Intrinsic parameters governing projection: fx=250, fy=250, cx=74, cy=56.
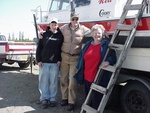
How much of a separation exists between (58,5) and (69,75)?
8.94ft

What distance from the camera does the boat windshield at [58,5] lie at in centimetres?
689

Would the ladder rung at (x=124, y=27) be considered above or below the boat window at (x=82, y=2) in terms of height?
below

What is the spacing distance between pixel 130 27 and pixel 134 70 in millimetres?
873

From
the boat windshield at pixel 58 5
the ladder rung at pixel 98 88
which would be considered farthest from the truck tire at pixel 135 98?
the boat windshield at pixel 58 5

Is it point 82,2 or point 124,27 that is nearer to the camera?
point 124,27

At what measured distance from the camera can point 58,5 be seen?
7.20m

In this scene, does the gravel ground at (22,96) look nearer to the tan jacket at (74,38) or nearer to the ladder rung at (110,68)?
the tan jacket at (74,38)

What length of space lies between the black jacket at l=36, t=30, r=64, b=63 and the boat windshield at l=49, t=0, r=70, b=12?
1.88 meters

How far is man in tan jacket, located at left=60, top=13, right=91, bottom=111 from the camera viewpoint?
5051mm

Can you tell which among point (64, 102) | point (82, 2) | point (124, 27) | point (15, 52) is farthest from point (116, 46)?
point (15, 52)

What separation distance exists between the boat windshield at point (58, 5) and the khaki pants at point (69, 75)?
2117 millimetres

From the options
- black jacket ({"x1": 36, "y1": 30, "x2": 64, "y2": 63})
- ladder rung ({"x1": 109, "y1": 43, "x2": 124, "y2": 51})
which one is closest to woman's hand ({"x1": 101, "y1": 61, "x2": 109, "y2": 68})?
ladder rung ({"x1": 109, "y1": 43, "x2": 124, "y2": 51})

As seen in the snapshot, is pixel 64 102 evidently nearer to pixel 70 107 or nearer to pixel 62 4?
pixel 70 107

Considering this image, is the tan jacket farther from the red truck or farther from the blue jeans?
the red truck
